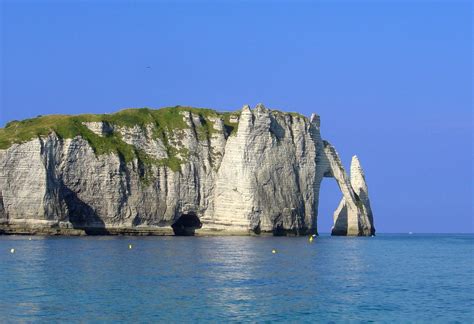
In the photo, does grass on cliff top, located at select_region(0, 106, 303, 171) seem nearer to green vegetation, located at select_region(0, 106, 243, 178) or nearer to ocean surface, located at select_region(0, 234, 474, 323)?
green vegetation, located at select_region(0, 106, 243, 178)

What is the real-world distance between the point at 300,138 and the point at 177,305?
82.3 meters

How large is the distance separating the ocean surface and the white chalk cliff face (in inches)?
1220

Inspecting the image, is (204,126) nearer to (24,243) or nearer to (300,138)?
(300,138)

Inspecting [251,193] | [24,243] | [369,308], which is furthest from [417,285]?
[251,193]

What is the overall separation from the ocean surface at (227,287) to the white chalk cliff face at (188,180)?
1220 inches

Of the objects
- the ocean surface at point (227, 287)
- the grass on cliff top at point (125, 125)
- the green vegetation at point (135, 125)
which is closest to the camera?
the ocean surface at point (227, 287)

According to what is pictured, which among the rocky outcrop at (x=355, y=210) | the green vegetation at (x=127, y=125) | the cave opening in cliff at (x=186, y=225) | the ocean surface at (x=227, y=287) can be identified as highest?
the green vegetation at (x=127, y=125)

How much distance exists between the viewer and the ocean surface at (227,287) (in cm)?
3403

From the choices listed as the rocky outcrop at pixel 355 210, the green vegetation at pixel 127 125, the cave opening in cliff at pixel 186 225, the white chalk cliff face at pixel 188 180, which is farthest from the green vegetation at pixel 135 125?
the rocky outcrop at pixel 355 210

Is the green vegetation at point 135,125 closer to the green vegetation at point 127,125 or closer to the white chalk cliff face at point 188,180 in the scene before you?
the green vegetation at point 127,125

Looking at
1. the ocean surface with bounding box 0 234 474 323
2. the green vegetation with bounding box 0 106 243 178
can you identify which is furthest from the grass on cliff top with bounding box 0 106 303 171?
the ocean surface with bounding box 0 234 474 323

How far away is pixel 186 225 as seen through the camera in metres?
118

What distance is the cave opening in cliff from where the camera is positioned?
384ft

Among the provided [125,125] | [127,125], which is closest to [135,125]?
[127,125]
